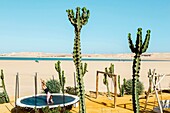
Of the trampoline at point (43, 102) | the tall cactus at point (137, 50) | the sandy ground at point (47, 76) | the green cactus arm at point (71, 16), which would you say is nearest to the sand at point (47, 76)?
the sandy ground at point (47, 76)

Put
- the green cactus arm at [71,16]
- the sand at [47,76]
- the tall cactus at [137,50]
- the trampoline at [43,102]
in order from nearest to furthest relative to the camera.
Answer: the tall cactus at [137,50] → the green cactus arm at [71,16] → the trampoline at [43,102] → the sand at [47,76]

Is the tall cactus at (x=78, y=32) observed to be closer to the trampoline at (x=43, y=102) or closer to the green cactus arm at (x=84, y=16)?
the green cactus arm at (x=84, y=16)

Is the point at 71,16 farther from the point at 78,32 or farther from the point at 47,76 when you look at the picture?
the point at 47,76

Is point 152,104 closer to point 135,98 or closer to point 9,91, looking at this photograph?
point 135,98

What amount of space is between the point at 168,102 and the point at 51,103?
216 inches

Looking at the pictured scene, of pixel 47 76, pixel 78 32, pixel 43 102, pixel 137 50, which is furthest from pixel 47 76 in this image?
Answer: pixel 137 50

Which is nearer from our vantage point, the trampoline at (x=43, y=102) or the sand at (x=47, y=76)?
the trampoline at (x=43, y=102)

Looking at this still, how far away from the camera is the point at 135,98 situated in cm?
716

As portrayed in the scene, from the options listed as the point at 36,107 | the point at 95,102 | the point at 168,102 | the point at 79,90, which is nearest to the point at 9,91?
the point at 95,102

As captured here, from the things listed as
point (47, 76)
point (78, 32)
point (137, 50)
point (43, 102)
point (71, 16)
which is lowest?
point (47, 76)

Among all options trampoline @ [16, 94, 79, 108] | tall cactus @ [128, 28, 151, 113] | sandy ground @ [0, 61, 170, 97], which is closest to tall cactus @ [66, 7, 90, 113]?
tall cactus @ [128, 28, 151, 113]

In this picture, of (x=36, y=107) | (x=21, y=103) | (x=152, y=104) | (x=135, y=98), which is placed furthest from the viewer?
(x=152, y=104)

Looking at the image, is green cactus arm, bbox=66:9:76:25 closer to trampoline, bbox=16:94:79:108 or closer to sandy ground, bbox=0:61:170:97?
trampoline, bbox=16:94:79:108

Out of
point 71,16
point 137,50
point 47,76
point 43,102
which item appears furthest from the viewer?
point 47,76
